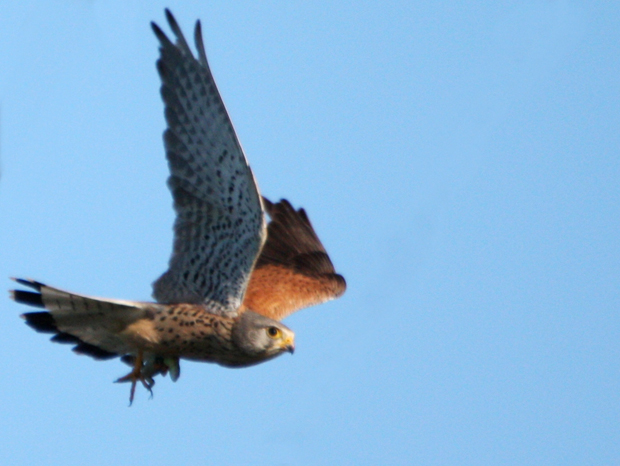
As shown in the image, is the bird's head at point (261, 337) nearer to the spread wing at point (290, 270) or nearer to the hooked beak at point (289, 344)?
the hooked beak at point (289, 344)

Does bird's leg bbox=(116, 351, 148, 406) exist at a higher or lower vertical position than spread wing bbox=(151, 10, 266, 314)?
lower

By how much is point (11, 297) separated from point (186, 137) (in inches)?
60.1

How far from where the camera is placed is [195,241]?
851cm

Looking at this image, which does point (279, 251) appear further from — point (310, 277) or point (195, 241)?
point (195, 241)

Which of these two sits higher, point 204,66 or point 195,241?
point 204,66

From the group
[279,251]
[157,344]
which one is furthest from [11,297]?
[279,251]

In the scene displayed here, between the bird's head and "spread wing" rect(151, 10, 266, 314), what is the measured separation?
0.17m

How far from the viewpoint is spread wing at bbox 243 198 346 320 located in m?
9.78

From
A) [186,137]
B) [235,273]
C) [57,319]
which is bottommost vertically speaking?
[57,319]

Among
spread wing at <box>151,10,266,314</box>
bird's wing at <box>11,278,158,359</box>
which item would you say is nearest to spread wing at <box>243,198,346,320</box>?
spread wing at <box>151,10,266,314</box>

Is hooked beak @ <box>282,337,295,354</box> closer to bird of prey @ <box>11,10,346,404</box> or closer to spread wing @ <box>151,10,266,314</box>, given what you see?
bird of prey @ <box>11,10,346,404</box>

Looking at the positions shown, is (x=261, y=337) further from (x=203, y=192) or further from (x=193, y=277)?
(x=203, y=192)

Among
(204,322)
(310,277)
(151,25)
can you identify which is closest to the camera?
(151,25)

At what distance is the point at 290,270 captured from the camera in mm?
10273
